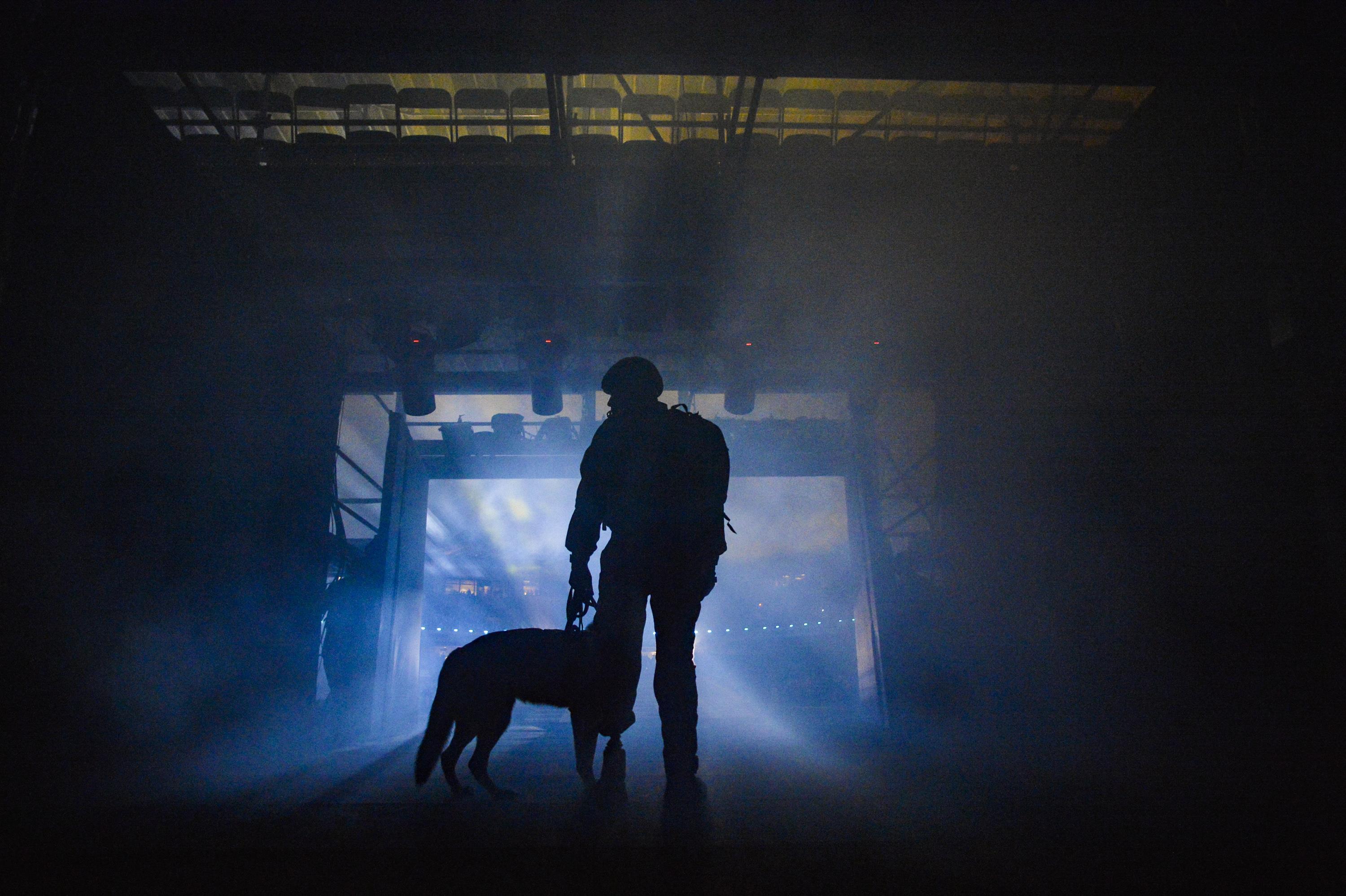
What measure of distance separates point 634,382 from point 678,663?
1.06m

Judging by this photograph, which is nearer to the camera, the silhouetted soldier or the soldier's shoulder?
the silhouetted soldier

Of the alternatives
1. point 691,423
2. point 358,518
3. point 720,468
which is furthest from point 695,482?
point 358,518

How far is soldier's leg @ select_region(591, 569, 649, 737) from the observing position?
2104 mm

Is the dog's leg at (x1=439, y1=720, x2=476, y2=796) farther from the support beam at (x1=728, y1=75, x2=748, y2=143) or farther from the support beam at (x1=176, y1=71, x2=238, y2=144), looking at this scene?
the support beam at (x1=176, y1=71, x2=238, y2=144)

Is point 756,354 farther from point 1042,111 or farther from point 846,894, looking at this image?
point 846,894

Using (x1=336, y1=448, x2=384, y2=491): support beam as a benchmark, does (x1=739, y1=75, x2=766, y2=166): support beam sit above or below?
above

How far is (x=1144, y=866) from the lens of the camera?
1.29m

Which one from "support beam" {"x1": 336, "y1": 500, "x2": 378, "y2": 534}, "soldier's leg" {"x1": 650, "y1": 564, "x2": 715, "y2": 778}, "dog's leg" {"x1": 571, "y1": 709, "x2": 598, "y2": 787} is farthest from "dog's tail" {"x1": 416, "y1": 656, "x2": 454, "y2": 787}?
"support beam" {"x1": 336, "y1": 500, "x2": 378, "y2": 534}

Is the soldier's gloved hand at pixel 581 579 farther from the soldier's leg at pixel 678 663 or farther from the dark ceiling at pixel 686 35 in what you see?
the dark ceiling at pixel 686 35

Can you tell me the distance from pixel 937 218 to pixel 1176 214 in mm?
2101

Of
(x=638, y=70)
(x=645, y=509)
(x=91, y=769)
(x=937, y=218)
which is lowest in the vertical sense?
(x=91, y=769)

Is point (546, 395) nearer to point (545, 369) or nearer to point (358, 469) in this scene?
point (545, 369)

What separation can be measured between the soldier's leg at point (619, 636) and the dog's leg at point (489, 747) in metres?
0.34

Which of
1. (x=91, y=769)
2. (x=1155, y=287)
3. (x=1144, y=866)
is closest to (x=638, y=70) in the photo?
(x=1155, y=287)
